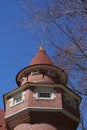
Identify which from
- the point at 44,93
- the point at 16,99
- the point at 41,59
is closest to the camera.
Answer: the point at 44,93

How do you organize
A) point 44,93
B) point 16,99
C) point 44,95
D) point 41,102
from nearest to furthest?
point 41,102 < point 44,95 < point 44,93 < point 16,99

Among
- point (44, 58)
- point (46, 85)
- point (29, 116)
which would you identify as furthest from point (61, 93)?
point (44, 58)

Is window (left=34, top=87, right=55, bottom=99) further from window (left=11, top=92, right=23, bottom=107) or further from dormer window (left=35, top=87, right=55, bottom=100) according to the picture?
window (left=11, top=92, right=23, bottom=107)

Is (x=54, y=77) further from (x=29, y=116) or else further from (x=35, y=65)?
(x=29, y=116)

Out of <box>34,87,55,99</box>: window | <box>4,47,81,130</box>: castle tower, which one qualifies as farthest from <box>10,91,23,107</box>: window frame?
<box>34,87,55,99</box>: window

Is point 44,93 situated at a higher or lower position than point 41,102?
higher

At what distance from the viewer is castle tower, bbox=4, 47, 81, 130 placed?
17328 millimetres

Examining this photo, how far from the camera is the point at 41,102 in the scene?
17766 mm

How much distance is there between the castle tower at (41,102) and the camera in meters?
17.3

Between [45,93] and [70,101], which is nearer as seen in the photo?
[45,93]

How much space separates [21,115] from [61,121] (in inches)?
85.3

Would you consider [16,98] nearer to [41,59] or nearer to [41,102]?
[41,102]

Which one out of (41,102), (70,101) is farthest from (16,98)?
(70,101)

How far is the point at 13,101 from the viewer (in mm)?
18906
